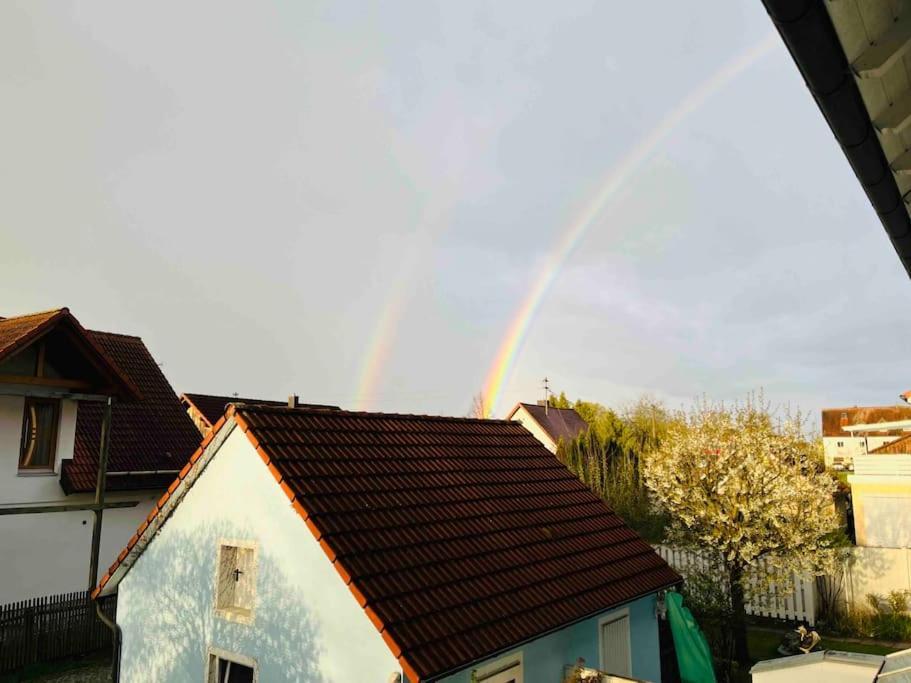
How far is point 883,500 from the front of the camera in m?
18.3

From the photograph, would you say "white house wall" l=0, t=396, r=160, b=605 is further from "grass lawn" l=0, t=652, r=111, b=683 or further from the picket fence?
the picket fence

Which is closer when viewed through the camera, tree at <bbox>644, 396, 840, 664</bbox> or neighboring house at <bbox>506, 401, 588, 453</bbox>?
tree at <bbox>644, 396, 840, 664</bbox>

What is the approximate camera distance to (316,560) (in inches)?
299

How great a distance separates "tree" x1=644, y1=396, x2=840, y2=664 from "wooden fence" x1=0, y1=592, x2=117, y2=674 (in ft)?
42.5

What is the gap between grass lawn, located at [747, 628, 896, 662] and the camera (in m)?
13.4

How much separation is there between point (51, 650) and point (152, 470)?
6147 mm

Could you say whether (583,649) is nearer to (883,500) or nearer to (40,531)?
(883,500)

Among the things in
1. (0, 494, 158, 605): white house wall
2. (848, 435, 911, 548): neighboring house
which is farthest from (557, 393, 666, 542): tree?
(0, 494, 158, 605): white house wall

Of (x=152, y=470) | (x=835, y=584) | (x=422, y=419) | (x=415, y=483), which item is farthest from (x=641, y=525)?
(x=152, y=470)

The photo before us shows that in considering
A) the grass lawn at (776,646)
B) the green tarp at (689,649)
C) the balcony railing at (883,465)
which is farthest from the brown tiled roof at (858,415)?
the green tarp at (689,649)

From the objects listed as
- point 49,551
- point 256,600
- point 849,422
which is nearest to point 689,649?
point 256,600

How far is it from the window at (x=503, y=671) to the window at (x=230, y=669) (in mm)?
2942

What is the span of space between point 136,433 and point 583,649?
16.3 m

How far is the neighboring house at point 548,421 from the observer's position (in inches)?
1857
